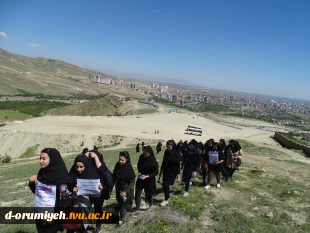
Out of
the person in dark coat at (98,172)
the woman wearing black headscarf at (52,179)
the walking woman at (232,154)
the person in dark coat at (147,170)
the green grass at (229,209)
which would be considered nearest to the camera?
the woman wearing black headscarf at (52,179)

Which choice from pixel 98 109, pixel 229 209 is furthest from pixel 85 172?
pixel 98 109

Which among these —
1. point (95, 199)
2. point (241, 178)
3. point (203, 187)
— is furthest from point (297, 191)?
point (95, 199)

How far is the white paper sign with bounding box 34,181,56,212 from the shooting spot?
409cm

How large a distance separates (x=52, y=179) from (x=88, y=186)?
74 cm

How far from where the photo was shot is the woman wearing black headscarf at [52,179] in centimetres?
405

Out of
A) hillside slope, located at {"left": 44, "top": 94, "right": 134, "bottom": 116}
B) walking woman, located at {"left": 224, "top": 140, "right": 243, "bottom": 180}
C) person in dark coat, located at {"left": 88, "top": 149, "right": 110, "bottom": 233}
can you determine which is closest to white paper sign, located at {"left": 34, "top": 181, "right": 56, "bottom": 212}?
person in dark coat, located at {"left": 88, "top": 149, "right": 110, "bottom": 233}

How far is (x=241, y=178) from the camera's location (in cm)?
1126

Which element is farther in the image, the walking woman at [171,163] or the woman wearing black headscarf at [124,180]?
the walking woman at [171,163]

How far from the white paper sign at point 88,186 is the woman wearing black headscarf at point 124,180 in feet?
3.41

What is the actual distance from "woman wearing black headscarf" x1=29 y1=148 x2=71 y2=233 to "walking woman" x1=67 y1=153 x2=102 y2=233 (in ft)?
0.89

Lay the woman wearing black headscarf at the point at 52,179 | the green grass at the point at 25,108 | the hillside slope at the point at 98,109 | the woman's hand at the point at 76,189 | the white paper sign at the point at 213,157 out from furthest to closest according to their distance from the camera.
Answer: the hillside slope at the point at 98,109 → the green grass at the point at 25,108 → the white paper sign at the point at 213,157 → the woman's hand at the point at 76,189 → the woman wearing black headscarf at the point at 52,179

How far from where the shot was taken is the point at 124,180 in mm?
5750

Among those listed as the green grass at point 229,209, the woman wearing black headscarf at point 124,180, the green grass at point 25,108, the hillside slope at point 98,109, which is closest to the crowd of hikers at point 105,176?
the woman wearing black headscarf at point 124,180

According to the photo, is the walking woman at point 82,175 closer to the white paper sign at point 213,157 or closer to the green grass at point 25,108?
the white paper sign at point 213,157
